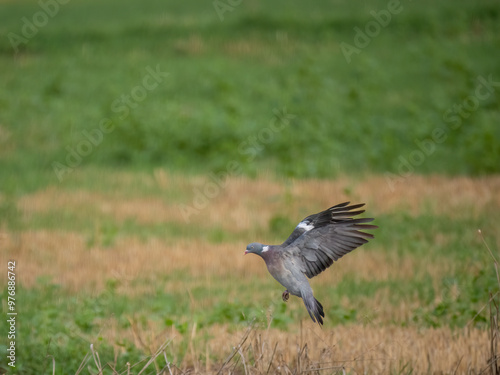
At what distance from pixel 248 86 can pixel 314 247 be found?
60.2 ft

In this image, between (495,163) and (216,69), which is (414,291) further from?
(216,69)

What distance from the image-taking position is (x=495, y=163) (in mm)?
13008

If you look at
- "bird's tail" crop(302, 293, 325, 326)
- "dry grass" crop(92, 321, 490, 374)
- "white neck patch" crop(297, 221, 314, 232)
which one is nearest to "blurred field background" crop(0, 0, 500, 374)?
"dry grass" crop(92, 321, 490, 374)

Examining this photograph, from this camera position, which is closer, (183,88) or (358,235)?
(358,235)

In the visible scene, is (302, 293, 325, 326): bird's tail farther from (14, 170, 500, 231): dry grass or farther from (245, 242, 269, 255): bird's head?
(14, 170, 500, 231): dry grass

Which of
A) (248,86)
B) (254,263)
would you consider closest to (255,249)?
(254,263)

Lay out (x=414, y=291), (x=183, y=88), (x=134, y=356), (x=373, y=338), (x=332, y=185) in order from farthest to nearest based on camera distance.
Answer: (x=183, y=88), (x=332, y=185), (x=414, y=291), (x=373, y=338), (x=134, y=356)

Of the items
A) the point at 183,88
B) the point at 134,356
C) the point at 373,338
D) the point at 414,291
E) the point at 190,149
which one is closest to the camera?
the point at 134,356

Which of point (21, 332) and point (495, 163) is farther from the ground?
point (495, 163)

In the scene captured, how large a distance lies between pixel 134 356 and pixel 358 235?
3012mm

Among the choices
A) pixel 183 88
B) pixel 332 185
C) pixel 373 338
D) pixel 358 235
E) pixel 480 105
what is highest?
pixel 183 88

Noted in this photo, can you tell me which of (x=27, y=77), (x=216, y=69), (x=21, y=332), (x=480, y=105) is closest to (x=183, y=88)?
(x=216, y=69)

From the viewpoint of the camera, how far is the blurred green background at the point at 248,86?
49.4ft

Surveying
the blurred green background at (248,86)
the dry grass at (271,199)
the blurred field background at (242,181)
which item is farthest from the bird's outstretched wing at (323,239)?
the blurred green background at (248,86)
